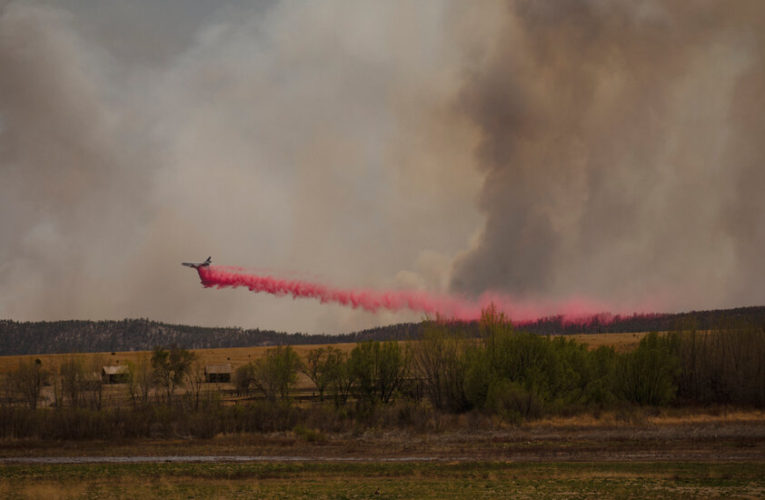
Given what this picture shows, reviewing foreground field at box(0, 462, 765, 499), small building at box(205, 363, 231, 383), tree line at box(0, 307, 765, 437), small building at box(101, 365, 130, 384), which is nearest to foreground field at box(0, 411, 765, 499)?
foreground field at box(0, 462, 765, 499)

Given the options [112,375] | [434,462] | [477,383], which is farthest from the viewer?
[112,375]

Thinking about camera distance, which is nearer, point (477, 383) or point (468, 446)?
point (468, 446)

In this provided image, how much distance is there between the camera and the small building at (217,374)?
13625 centimetres

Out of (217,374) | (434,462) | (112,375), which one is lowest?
(434,462)

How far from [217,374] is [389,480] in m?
101

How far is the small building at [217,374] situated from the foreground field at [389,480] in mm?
84280

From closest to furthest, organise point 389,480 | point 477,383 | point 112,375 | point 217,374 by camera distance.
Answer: point 389,480 → point 477,383 → point 112,375 → point 217,374

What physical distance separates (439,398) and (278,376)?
20.3 meters

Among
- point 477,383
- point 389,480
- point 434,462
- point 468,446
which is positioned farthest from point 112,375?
point 389,480

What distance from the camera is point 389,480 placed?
4297cm

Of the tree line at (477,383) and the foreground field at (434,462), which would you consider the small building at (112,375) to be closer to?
the tree line at (477,383)

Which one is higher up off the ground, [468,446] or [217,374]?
[217,374]

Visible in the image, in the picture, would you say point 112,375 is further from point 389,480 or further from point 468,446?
point 389,480

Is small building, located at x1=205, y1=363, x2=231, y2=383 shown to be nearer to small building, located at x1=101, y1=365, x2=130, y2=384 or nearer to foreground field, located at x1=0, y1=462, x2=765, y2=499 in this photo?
small building, located at x1=101, y1=365, x2=130, y2=384
